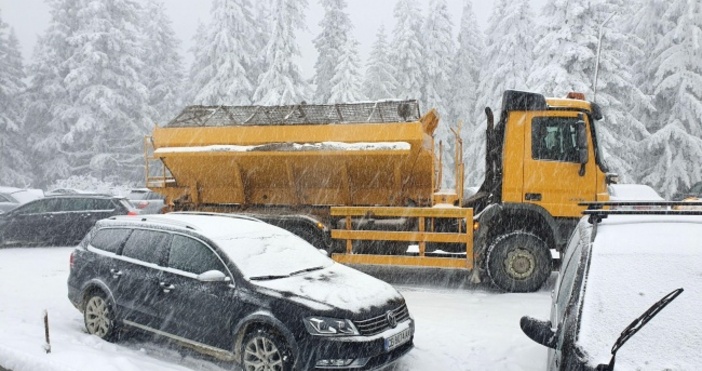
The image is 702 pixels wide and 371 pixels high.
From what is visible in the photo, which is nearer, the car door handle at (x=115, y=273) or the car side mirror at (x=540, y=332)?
the car side mirror at (x=540, y=332)

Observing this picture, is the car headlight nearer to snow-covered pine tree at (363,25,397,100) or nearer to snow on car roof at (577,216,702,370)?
snow on car roof at (577,216,702,370)

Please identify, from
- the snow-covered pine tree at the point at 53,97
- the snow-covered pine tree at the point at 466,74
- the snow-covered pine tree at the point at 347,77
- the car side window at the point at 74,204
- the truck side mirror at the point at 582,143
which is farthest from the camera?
the snow-covered pine tree at the point at 466,74

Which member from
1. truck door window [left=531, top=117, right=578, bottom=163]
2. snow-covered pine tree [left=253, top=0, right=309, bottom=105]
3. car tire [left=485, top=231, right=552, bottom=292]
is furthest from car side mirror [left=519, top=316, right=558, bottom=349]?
snow-covered pine tree [left=253, top=0, right=309, bottom=105]

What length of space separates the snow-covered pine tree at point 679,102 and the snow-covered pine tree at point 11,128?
37554 millimetres

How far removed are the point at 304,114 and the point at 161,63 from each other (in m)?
34.9

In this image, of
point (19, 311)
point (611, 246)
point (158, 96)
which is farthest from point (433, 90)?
point (611, 246)

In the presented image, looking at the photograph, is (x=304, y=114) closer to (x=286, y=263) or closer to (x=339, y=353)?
(x=286, y=263)

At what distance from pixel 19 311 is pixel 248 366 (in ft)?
15.7

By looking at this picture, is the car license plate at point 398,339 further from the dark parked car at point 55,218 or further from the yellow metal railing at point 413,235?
the dark parked car at point 55,218

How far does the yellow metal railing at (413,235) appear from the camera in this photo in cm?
886

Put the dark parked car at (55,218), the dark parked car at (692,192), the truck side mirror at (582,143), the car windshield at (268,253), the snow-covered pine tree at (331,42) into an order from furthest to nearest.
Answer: the snow-covered pine tree at (331,42)
the dark parked car at (692,192)
the dark parked car at (55,218)
the truck side mirror at (582,143)
the car windshield at (268,253)

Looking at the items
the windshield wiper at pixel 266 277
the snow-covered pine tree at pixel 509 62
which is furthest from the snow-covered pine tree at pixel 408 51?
the windshield wiper at pixel 266 277

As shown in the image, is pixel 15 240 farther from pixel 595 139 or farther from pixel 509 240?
pixel 595 139

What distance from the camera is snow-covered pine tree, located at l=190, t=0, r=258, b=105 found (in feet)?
102
